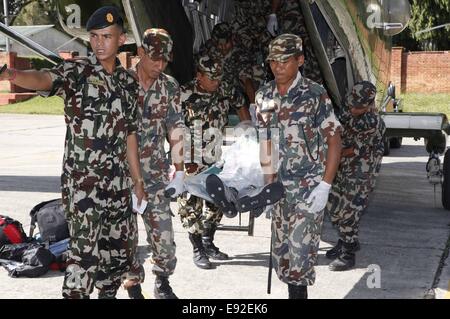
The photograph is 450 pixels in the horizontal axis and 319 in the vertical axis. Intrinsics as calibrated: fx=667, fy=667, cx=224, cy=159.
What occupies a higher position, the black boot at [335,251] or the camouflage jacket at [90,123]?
the camouflage jacket at [90,123]

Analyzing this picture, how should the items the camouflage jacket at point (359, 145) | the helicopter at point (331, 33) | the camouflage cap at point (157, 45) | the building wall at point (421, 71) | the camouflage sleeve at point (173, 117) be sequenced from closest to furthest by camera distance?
the camouflage cap at point (157, 45) < the camouflage sleeve at point (173, 117) < the helicopter at point (331, 33) < the camouflage jacket at point (359, 145) < the building wall at point (421, 71)

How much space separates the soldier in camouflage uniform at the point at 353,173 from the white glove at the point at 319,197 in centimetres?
185

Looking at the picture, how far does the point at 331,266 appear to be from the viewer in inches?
231

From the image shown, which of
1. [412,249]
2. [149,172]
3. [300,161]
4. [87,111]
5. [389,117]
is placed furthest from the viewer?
[389,117]

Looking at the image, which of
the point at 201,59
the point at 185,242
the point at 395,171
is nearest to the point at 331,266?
the point at 185,242

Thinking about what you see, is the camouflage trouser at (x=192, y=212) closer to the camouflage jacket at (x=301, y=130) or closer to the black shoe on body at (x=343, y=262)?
the black shoe on body at (x=343, y=262)

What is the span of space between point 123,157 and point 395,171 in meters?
9.08

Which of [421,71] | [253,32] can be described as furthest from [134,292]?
Answer: [421,71]

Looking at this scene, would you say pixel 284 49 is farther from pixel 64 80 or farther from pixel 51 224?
pixel 51 224

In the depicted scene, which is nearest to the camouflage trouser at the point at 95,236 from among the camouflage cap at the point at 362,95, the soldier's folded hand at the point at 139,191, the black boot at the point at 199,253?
the soldier's folded hand at the point at 139,191

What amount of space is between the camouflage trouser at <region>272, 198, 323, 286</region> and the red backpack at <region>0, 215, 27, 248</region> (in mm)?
2687

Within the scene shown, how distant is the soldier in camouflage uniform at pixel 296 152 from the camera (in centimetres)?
429

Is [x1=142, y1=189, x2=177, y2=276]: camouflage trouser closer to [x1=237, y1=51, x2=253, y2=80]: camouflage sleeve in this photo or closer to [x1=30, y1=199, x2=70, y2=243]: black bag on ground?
[x1=30, y1=199, x2=70, y2=243]: black bag on ground
